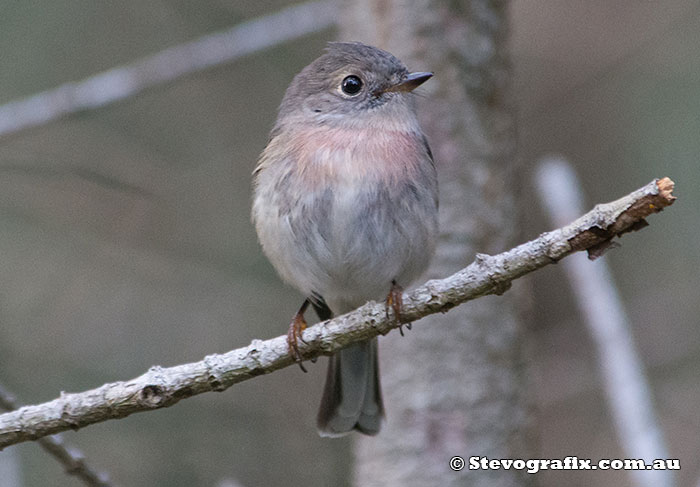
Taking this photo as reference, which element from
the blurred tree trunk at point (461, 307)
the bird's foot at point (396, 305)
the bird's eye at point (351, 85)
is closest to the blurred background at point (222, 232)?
the blurred tree trunk at point (461, 307)

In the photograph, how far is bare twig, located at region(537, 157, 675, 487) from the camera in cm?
383

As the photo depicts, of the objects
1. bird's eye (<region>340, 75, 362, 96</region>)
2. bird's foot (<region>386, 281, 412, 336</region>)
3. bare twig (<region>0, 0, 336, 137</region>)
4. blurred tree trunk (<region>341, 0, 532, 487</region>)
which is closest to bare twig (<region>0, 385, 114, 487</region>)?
bird's foot (<region>386, 281, 412, 336</region>)

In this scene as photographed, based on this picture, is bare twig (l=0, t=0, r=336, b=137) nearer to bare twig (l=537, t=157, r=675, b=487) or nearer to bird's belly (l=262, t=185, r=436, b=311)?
bird's belly (l=262, t=185, r=436, b=311)

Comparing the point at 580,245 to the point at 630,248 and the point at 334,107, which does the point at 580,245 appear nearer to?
the point at 334,107

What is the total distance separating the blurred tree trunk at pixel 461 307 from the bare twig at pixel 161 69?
32.4 inches

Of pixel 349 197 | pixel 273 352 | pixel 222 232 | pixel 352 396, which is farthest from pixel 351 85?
pixel 222 232

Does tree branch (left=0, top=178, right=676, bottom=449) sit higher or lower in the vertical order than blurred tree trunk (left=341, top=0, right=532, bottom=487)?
lower

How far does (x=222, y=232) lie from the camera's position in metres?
6.48

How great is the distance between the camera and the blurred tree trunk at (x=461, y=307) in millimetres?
4164

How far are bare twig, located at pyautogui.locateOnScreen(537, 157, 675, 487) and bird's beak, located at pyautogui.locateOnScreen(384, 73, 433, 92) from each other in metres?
1.10

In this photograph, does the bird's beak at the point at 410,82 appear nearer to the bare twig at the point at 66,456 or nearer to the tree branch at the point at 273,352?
the tree branch at the point at 273,352

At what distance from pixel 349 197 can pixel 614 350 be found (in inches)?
61.3

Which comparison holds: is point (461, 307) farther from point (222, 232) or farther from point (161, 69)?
point (222, 232)

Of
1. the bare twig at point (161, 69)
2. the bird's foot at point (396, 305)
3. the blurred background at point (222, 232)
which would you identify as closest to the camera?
the bird's foot at point (396, 305)
